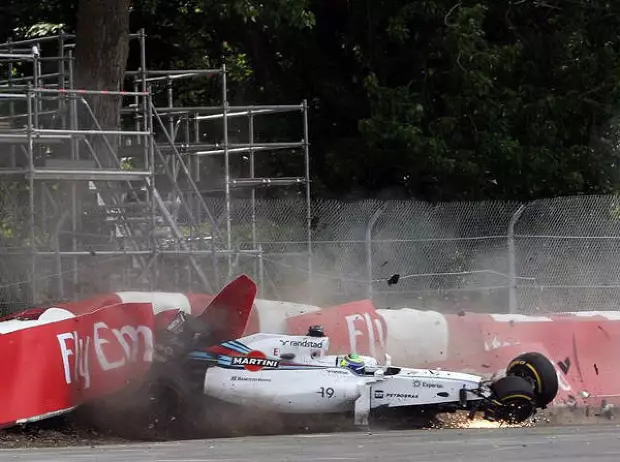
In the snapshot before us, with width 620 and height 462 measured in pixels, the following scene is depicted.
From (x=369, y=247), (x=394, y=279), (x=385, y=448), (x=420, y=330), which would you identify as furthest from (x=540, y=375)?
(x=369, y=247)

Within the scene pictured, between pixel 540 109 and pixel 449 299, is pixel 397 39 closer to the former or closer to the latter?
pixel 540 109

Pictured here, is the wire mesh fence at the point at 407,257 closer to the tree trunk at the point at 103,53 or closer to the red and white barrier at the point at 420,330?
the tree trunk at the point at 103,53

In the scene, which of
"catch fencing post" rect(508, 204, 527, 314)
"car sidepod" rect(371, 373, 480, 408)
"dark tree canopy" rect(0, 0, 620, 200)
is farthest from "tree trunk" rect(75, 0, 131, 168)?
"car sidepod" rect(371, 373, 480, 408)

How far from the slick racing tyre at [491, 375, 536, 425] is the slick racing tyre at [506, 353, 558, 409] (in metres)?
0.33

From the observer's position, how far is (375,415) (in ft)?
43.7

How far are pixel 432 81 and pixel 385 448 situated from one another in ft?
40.8

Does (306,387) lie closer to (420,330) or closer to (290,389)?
(290,389)

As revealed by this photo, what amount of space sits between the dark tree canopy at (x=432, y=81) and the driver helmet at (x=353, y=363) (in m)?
8.24

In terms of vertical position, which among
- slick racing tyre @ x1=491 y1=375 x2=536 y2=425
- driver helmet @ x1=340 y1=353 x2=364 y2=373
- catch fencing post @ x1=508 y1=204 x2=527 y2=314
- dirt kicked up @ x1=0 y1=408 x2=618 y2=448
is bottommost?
dirt kicked up @ x1=0 y1=408 x2=618 y2=448

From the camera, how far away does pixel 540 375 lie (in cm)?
1352

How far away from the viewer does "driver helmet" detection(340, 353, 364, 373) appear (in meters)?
13.0

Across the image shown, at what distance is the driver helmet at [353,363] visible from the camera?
42.7 ft

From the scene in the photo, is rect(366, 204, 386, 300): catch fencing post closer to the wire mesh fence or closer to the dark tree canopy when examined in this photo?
the wire mesh fence

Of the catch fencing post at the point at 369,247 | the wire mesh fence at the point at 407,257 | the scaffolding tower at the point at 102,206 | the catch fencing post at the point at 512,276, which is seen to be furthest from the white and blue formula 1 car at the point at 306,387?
the wire mesh fence at the point at 407,257
